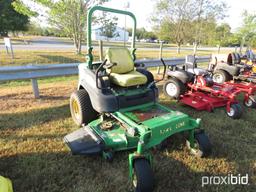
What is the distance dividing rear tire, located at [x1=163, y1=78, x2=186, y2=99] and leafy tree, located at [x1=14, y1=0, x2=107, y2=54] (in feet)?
23.7

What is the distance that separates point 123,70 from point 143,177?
1.86m

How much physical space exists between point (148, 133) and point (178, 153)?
0.74 metres

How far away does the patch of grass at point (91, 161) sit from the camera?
2.34m

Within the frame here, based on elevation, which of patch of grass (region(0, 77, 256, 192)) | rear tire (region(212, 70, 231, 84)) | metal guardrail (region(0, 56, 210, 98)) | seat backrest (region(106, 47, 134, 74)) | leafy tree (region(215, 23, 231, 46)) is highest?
leafy tree (region(215, 23, 231, 46))

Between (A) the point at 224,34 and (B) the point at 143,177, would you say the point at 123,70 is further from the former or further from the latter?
(A) the point at 224,34

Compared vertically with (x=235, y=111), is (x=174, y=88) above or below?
above

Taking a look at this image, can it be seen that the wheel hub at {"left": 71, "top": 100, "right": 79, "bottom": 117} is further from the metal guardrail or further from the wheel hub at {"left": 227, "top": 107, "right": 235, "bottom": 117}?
the wheel hub at {"left": 227, "top": 107, "right": 235, "bottom": 117}

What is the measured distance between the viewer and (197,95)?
4699 mm

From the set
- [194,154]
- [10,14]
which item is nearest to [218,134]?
[194,154]

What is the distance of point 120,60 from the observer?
11.4ft

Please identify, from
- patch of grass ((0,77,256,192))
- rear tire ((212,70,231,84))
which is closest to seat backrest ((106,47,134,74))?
patch of grass ((0,77,256,192))

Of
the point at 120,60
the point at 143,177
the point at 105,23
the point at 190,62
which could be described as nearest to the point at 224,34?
the point at 105,23

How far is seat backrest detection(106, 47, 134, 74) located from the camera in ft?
11.2

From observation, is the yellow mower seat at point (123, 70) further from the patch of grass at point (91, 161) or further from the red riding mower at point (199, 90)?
the red riding mower at point (199, 90)
